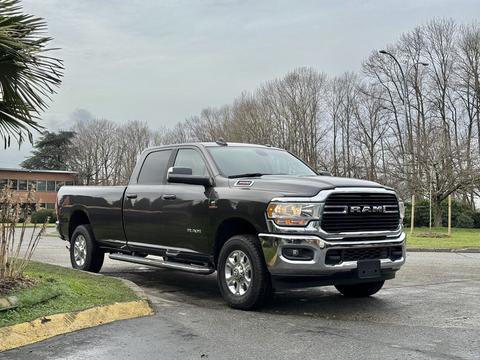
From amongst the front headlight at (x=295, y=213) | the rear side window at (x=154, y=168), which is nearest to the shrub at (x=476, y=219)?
the rear side window at (x=154, y=168)

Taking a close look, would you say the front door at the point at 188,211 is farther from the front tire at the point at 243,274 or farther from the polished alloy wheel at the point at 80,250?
the polished alloy wheel at the point at 80,250

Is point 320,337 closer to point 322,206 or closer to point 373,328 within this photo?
point 373,328

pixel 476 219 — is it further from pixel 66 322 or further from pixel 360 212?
pixel 66 322

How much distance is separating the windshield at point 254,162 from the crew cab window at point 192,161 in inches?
8.1

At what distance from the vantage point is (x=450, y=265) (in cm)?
1247

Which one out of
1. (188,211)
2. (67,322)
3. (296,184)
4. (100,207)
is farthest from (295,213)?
(100,207)

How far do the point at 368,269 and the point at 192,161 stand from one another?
2.99m

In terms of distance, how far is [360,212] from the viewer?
6.73 metres

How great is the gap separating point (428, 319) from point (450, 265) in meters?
6.63

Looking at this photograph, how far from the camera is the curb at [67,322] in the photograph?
5.30 metres

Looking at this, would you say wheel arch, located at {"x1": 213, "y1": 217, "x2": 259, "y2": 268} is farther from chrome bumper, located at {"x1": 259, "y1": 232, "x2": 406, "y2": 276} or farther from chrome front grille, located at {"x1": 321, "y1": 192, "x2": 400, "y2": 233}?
chrome front grille, located at {"x1": 321, "y1": 192, "x2": 400, "y2": 233}

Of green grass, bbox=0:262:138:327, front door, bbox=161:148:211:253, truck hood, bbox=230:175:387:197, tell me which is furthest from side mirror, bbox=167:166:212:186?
green grass, bbox=0:262:138:327

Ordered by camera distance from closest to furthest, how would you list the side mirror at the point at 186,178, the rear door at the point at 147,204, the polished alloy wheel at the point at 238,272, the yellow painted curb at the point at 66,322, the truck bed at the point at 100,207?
the yellow painted curb at the point at 66,322
the polished alloy wheel at the point at 238,272
the side mirror at the point at 186,178
the rear door at the point at 147,204
the truck bed at the point at 100,207

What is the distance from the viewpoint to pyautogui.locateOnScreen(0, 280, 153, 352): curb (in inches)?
209
